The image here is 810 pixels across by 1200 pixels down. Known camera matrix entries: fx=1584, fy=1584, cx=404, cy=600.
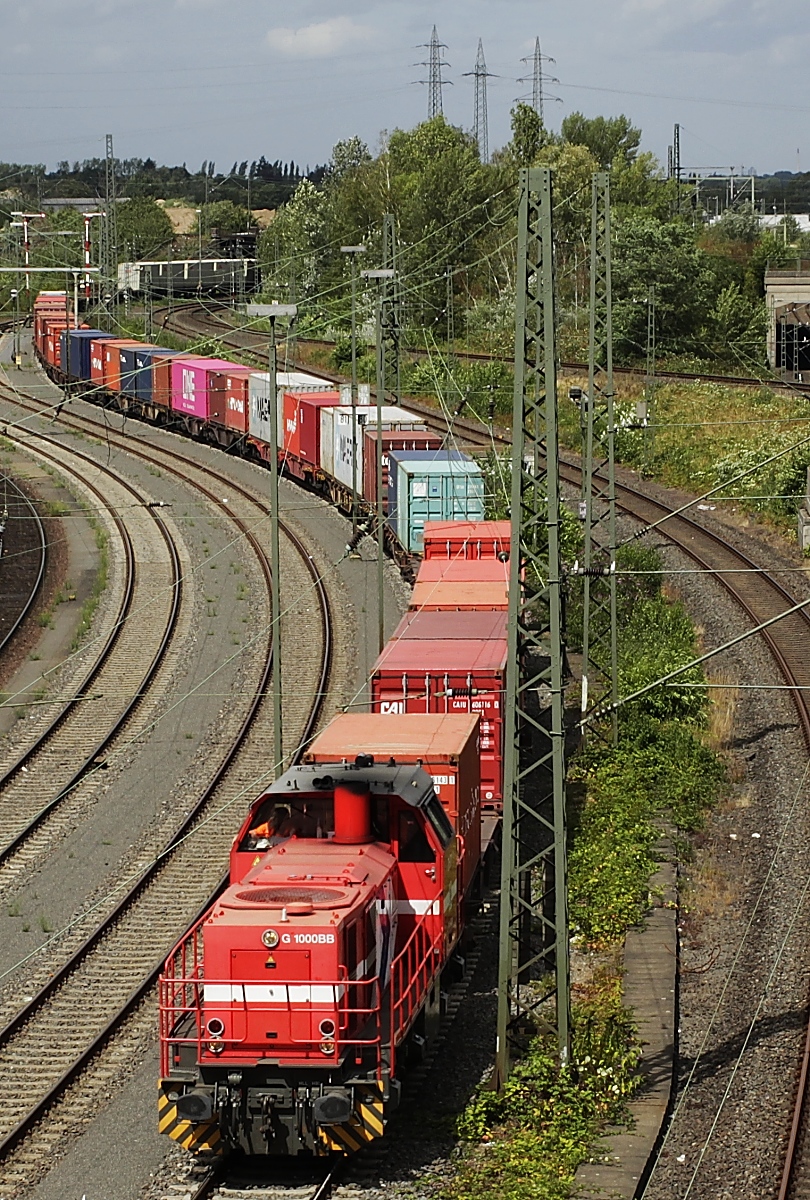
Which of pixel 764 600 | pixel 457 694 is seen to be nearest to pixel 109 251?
pixel 764 600

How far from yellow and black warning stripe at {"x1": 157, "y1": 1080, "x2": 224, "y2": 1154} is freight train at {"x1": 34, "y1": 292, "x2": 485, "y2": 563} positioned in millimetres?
17248

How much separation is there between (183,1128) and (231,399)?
46.4 metres

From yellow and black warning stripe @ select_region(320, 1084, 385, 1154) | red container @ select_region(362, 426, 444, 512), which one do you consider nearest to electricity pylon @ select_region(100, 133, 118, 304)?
red container @ select_region(362, 426, 444, 512)

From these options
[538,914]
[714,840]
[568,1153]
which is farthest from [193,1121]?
[714,840]

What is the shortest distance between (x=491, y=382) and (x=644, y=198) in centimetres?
5556

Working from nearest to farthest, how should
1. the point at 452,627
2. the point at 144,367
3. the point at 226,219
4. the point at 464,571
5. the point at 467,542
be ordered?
the point at 452,627 → the point at 464,571 → the point at 467,542 → the point at 144,367 → the point at 226,219

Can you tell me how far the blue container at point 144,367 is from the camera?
66000 millimetres

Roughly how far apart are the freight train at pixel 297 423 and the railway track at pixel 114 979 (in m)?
6.33

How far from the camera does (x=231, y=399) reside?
192 feet

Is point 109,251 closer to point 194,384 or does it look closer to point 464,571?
point 194,384

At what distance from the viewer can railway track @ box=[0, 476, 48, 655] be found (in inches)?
1519

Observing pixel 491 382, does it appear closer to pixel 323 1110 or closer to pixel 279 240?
pixel 279 240

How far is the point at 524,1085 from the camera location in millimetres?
16359

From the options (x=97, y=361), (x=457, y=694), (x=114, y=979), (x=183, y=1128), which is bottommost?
(x=114, y=979)
